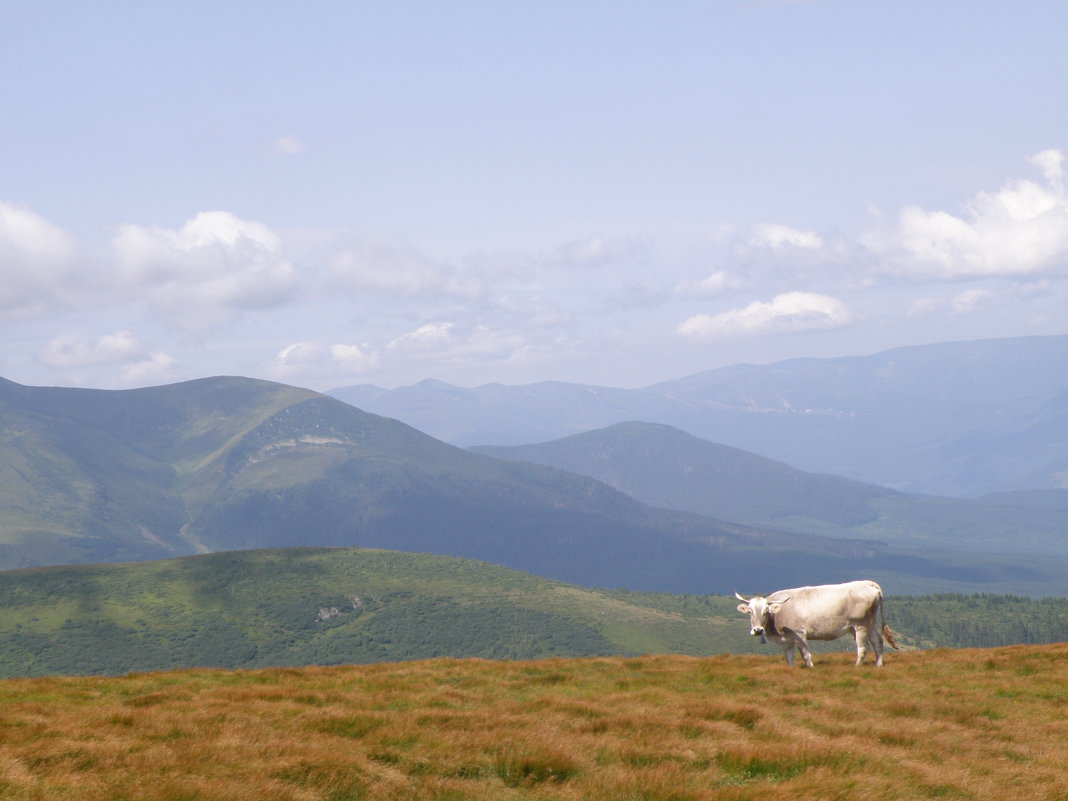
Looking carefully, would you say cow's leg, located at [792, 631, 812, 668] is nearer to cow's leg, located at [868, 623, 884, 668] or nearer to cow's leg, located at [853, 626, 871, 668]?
cow's leg, located at [853, 626, 871, 668]

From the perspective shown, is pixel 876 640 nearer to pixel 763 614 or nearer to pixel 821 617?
pixel 821 617

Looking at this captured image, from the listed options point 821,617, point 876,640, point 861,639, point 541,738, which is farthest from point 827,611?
point 541,738

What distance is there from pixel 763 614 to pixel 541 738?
61.9 feet

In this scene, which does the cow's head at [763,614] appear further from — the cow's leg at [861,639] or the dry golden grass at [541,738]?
the dry golden grass at [541,738]

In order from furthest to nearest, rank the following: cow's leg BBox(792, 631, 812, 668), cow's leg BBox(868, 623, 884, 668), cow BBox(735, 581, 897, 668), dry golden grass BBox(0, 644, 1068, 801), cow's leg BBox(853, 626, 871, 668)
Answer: cow's leg BBox(868, 623, 884, 668)
cow BBox(735, 581, 897, 668)
cow's leg BBox(853, 626, 871, 668)
cow's leg BBox(792, 631, 812, 668)
dry golden grass BBox(0, 644, 1068, 801)

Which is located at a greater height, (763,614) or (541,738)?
(541,738)

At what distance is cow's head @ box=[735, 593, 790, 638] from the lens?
109 feet

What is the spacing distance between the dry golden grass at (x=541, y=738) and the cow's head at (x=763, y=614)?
3561 millimetres

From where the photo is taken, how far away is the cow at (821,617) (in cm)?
3316

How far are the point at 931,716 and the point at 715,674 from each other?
8532 millimetres

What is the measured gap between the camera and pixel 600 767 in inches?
599

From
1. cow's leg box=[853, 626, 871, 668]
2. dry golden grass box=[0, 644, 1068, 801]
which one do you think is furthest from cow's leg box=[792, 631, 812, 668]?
dry golden grass box=[0, 644, 1068, 801]

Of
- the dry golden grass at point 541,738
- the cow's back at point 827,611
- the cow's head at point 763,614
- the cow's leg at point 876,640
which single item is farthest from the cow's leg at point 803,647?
the dry golden grass at point 541,738

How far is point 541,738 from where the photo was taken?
55.9 ft
